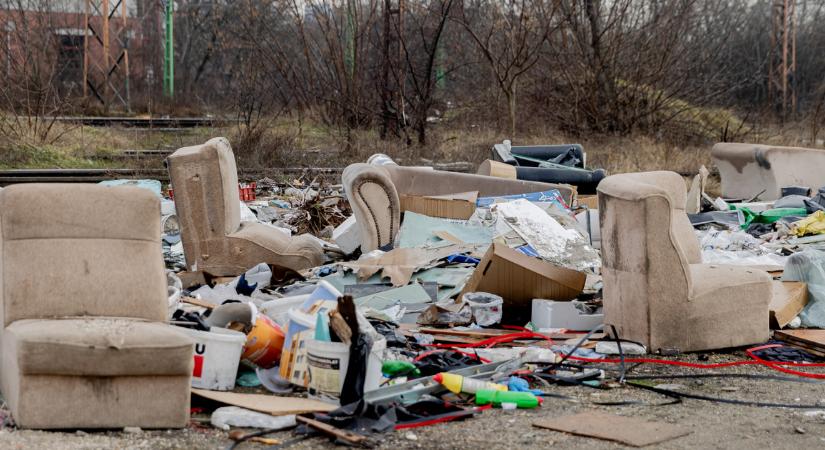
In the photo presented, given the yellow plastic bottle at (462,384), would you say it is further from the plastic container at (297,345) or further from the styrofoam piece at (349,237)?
the styrofoam piece at (349,237)

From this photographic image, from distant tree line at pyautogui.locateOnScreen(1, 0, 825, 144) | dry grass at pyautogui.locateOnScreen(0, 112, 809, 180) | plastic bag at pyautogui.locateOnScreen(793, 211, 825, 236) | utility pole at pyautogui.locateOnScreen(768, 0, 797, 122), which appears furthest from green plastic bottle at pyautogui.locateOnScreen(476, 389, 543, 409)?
utility pole at pyautogui.locateOnScreen(768, 0, 797, 122)

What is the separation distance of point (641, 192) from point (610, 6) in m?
15.1

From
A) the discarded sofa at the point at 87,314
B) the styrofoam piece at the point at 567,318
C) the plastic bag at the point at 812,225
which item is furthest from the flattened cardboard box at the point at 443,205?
the discarded sofa at the point at 87,314

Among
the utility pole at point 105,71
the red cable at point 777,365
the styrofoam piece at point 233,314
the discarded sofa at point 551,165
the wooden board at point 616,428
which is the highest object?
the utility pole at point 105,71

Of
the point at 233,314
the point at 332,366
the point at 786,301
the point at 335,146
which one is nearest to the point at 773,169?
the point at 786,301

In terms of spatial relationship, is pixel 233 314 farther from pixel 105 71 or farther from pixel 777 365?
pixel 105 71

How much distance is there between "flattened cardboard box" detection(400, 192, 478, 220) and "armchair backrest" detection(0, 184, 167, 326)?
187 inches

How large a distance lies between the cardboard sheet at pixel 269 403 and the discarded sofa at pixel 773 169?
33.5 feet

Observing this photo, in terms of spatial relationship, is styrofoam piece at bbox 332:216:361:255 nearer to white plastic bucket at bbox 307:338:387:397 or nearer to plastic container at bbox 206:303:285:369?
plastic container at bbox 206:303:285:369

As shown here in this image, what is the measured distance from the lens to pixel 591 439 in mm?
4340

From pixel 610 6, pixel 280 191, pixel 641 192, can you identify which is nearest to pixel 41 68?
pixel 280 191

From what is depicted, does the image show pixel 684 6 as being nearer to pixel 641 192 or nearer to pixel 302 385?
pixel 641 192

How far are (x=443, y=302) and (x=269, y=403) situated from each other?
2642 millimetres

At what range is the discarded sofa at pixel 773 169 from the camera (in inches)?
527
